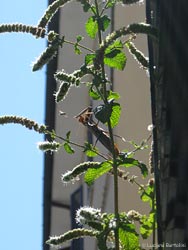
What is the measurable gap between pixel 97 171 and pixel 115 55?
275mm

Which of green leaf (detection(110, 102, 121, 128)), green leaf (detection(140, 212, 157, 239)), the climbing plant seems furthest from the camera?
green leaf (detection(140, 212, 157, 239))

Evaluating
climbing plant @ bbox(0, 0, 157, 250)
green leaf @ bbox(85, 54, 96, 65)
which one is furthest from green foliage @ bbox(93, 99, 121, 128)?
green leaf @ bbox(85, 54, 96, 65)

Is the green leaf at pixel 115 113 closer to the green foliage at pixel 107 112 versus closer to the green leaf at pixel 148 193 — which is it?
the green foliage at pixel 107 112

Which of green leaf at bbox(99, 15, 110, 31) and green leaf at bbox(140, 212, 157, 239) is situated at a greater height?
green leaf at bbox(99, 15, 110, 31)

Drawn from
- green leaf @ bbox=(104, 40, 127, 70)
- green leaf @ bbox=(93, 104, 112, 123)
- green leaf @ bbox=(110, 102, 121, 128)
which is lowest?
green leaf @ bbox=(93, 104, 112, 123)

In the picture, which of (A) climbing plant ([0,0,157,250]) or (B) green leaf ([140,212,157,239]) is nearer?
(A) climbing plant ([0,0,157,250])

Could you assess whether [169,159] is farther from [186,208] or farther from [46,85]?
[46,85]

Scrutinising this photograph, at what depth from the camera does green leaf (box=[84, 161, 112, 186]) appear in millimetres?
1711

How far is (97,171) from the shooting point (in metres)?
1.72

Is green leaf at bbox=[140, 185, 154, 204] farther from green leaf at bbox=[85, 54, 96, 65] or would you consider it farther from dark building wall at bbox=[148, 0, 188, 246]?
green leaf at bbox=[85, 54, 96, 65]

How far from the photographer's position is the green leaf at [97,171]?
67.4 inches

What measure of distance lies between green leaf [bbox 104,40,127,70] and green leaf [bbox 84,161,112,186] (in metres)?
0.23

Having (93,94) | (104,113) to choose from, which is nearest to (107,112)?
(104,113)

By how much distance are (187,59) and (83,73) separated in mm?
307
